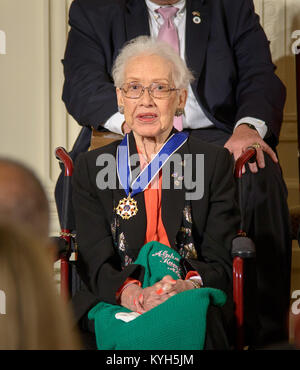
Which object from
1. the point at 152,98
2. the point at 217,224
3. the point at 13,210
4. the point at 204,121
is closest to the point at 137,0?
the point at 204,121

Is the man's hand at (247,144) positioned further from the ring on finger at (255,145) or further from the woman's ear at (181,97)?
the woman's ear at (181,97)

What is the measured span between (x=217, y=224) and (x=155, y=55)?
2.16ft

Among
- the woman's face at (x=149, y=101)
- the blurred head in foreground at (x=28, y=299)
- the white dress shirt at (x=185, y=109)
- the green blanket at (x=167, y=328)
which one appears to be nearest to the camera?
the blurred head in foreground at (x=28, y=299)

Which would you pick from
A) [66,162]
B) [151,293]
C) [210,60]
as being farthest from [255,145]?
[151,293]

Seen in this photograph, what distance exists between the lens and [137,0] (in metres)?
3.07

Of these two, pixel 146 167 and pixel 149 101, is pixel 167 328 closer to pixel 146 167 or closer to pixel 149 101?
pixel 146 167

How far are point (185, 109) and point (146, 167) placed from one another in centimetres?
72

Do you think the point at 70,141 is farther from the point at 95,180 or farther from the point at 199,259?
the point at 199,259

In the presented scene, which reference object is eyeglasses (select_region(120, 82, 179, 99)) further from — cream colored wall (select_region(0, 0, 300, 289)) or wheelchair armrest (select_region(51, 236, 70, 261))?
cream colored wall (select_region(0, 0, 300, 289))

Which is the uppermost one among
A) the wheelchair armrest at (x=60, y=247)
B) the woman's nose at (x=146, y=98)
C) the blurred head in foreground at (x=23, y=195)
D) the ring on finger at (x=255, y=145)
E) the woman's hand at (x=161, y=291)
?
the woman's nose at (x=146, y=98)

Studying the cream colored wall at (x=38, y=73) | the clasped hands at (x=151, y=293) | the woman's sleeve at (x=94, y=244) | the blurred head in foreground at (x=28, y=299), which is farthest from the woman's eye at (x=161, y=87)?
the blurred head in foreground at (x=28, y=299)

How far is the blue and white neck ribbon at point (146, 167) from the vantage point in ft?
7.54

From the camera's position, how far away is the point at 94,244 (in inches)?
88.2

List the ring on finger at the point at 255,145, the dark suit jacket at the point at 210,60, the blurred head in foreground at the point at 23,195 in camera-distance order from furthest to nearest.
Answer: the dark suit jacket at the point at 210,60 → the ring on finger at the point at 255,145 → the blurred head in foreground at the point at 23,195
